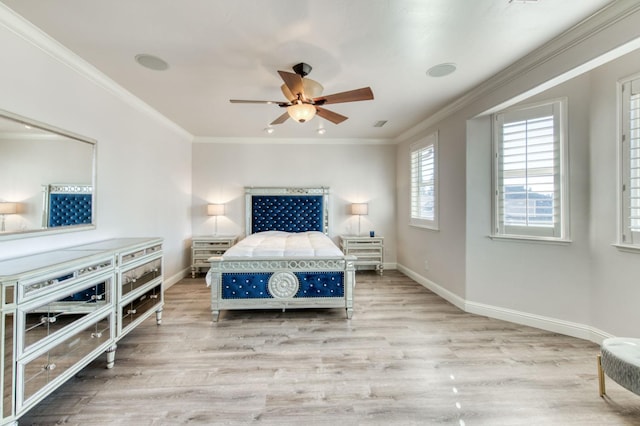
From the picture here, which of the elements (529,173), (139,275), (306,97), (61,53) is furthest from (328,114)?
(139,275)

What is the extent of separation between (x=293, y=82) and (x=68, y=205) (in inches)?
89.2

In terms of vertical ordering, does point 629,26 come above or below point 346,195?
above

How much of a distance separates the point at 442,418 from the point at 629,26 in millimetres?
2860

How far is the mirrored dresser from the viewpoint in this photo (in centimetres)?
135

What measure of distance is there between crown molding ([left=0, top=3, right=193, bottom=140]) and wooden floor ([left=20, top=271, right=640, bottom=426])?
2613 mm

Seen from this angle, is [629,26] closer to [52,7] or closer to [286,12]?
[286,12]

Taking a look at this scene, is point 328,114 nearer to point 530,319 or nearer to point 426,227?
point 426,227

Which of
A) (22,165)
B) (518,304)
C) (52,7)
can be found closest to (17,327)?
(22,165)

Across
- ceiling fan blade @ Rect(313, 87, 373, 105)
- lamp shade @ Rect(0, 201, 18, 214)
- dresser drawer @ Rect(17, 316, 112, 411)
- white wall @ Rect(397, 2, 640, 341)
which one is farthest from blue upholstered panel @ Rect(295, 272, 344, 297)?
lamp shade @ Rect(0, 201, 18, 214)

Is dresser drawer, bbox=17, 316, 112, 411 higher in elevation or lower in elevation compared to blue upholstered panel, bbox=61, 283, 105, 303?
lower

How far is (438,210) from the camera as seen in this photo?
3816 mm

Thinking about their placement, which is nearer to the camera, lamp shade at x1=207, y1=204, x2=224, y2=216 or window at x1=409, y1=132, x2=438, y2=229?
window at x1=409, y1=132, x2=438, y2=229

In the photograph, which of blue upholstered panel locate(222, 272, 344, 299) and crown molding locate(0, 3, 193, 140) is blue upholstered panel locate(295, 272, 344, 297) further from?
crown molding locate(0, 3, 193, 140)

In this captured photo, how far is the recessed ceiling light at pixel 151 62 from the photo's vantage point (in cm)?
229
